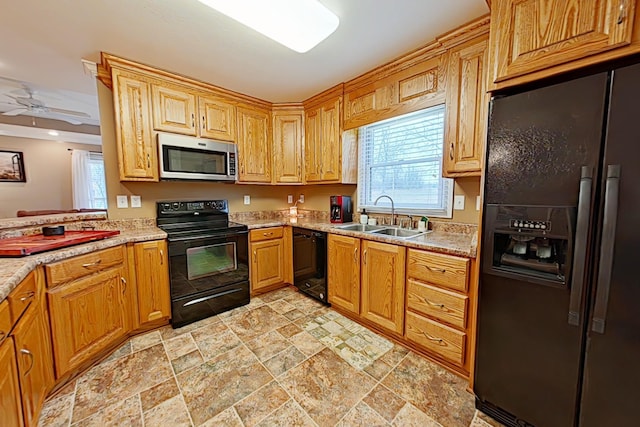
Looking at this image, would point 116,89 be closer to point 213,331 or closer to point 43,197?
point 213,331

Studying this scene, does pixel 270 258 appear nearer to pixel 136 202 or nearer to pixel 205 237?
pixel 205 237

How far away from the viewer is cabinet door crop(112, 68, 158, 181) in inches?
83.7

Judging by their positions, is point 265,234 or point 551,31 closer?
point 551,31

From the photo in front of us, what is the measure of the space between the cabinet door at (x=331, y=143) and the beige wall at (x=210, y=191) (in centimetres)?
28

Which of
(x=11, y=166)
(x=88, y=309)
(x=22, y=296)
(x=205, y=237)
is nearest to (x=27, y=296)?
(x=22, y=296)

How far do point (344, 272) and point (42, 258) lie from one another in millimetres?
2043

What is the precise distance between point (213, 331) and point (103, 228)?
55.2 inches

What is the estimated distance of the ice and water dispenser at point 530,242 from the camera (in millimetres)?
1069

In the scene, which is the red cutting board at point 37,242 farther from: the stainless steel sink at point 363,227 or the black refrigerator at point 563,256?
the black refrigerator at point 563,256

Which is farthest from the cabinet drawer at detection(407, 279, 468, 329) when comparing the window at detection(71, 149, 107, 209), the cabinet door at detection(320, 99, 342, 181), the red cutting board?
the window at detection(71, 149, 107, 209)

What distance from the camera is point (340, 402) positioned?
144cm

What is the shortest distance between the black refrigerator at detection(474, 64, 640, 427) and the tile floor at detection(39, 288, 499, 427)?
404 mm

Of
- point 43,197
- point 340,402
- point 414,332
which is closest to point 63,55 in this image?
point 340,402

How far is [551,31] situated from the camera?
3.54 feet
